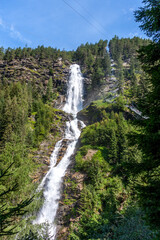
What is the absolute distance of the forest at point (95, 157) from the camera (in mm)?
6709

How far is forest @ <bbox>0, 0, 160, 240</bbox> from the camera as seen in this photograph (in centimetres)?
671

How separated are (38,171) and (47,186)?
15.3 feet

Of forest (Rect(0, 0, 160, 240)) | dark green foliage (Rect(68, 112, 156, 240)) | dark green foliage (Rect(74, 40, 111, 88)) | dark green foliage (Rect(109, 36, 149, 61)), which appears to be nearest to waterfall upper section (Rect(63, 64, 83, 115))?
forest (Rect(0, 0, 160, 240))

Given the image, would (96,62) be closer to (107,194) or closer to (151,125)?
(107,194)

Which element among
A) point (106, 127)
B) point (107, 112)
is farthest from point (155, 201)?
point (107, 112)

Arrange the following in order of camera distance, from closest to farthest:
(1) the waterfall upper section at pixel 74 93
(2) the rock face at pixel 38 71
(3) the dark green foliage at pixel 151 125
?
(3) the dark green foliage at pixel 151 125, (1) the waterfall upper section at pixel 74 93, (2) the rock face at pixel 38 71

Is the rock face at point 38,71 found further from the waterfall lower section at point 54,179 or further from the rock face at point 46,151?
the rock face at point 46,151

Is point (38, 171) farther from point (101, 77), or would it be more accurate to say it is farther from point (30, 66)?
point (30, 66)

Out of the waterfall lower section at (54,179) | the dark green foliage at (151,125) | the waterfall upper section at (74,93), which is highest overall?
the waterfall upper section at (74,93)

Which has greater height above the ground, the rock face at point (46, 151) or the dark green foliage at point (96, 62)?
the dark green foliage at point (96, 62)

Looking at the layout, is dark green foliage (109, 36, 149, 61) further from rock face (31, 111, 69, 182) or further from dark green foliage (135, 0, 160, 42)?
dark green foliage (135, 0, 160, 42)

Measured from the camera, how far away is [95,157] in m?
29.6

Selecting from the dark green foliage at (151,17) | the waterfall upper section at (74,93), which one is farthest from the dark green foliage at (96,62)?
the dark green foliage at (151,17)

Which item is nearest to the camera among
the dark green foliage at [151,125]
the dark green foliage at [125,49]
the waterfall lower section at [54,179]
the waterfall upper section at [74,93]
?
the dark green foliage at [151,125]
